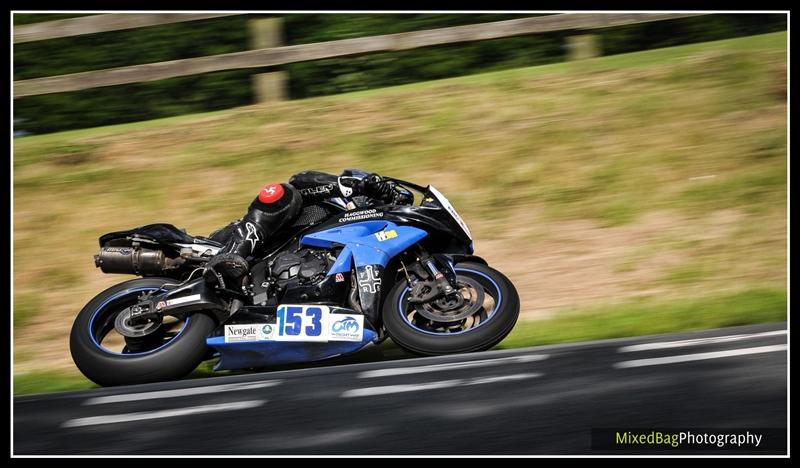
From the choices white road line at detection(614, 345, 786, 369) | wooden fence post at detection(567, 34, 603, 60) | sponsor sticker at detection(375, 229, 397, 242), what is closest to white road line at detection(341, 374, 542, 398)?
white road line at detection(614, 345, 786, 369)

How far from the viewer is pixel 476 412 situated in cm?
544

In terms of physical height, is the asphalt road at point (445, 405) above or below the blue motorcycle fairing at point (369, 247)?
below

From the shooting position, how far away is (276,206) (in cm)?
657

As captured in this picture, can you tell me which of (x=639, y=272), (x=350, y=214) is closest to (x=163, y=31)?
(x=350, y=214)

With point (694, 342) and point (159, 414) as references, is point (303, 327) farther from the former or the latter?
point (694, 342)

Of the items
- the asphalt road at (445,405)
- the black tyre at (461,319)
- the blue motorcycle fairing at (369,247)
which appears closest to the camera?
the asphalt road at (445,405)

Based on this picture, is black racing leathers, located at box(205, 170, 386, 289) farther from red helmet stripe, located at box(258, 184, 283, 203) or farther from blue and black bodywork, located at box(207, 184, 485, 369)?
blue and black bodywork, located at box(207, 184, 485, 369)

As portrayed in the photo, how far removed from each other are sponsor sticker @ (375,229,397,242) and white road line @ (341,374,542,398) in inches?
42.9

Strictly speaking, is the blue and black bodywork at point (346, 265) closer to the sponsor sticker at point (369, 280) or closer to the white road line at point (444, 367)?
the sponsor sticker at point (369, 280)

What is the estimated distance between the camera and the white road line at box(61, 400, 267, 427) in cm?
565

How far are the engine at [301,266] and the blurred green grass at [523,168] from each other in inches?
67.6

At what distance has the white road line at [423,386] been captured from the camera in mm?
5691

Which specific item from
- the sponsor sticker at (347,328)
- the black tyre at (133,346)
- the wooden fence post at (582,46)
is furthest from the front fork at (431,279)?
the wooden fence post at (582,46)

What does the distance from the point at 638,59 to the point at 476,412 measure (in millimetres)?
6939
